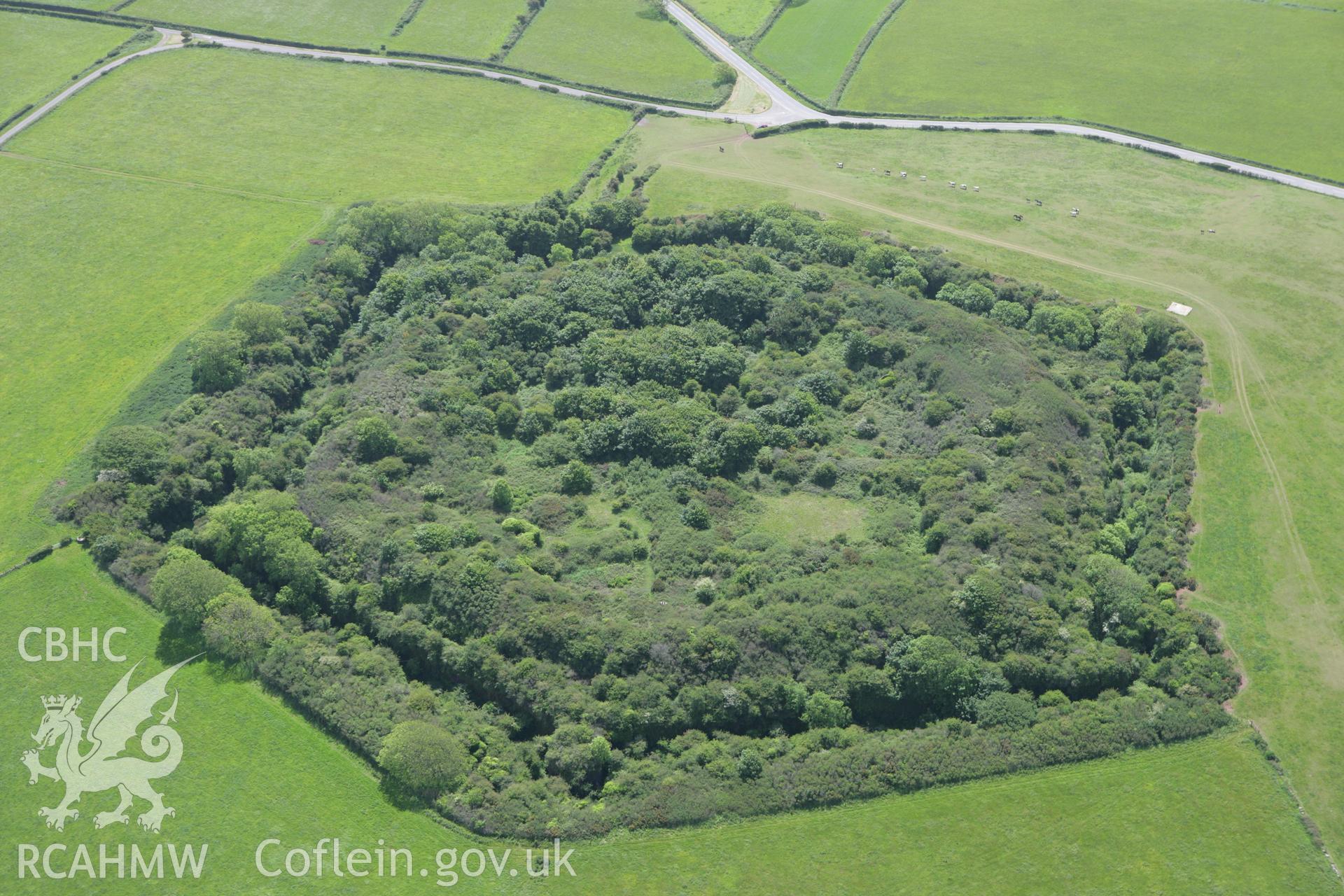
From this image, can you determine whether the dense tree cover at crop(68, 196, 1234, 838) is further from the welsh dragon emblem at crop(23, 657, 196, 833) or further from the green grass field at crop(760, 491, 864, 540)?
the welsh dragon emblem at crop(23, 657, 196, 833)

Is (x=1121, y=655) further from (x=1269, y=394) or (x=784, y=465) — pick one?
(x=1269, y=394)

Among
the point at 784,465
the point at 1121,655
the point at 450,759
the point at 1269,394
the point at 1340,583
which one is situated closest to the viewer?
the point at 450,759

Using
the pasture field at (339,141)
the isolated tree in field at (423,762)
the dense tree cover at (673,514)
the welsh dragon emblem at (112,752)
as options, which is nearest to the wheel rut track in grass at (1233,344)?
the dense tree cover at (673,514)

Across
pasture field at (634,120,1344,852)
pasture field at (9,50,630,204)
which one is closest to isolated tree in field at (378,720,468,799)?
pasture field at (634,120,1344,852)

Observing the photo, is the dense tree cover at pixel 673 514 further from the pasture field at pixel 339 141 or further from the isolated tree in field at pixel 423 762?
the pasture field at pixel 339 141

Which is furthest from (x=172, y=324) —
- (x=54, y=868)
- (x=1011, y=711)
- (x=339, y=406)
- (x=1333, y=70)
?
(x=1333, y=70)
